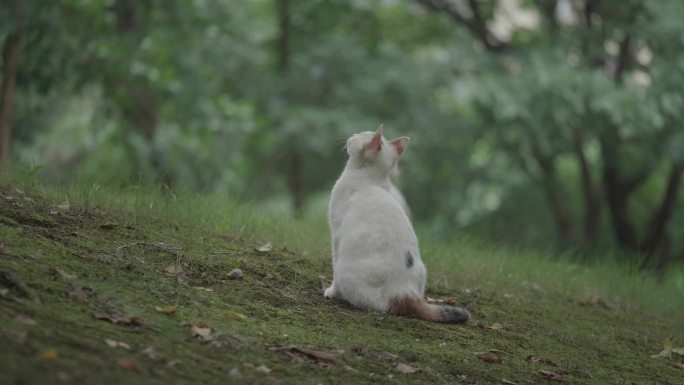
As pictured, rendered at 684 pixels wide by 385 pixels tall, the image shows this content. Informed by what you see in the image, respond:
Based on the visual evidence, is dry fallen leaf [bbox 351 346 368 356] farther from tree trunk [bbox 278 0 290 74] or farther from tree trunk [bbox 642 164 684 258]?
tree trunk [bbox 278 0 290 74]

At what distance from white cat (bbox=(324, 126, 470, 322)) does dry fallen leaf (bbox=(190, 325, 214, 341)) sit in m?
1.27

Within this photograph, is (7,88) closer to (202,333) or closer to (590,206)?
(202,333)

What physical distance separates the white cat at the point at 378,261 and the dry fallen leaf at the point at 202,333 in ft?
4.17

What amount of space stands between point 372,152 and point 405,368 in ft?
5.83

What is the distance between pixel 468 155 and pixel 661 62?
4.73 m

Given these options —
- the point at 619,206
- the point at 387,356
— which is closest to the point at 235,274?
the point at 387,356

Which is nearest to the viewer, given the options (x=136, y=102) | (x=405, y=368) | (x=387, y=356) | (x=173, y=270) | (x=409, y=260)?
(x=405, y=368)

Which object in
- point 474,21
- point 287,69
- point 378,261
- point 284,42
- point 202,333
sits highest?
point 474,21

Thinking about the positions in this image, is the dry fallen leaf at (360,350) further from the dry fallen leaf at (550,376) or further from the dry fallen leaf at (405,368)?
the dry fallen leaf at (550,376)

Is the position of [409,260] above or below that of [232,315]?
above

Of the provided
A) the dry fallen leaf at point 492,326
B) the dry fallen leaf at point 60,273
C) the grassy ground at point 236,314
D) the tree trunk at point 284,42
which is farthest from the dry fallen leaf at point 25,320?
the tree trunk at point 284,42

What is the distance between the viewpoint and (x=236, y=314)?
4656mm

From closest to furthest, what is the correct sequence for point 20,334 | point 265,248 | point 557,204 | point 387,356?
point 20,334 → point 387,356 → point 265,248 → point 557,204

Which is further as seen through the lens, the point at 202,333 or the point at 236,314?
the point at 236,314
